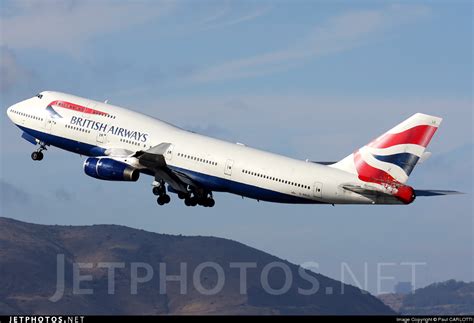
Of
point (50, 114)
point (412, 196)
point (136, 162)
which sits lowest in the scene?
point (412, 196)

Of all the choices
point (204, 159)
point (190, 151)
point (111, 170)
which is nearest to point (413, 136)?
point (204, 159)

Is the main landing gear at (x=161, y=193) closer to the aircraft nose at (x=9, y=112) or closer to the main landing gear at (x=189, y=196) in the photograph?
the main landing gear at (x=189, y=196)

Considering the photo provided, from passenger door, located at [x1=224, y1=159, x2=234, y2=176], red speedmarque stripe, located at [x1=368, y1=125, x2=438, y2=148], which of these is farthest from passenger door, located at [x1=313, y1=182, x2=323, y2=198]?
passenger door, located at [x1=224, y1=159, x2=234, y2=176]

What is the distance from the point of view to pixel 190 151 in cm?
8931

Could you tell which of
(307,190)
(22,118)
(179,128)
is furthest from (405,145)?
(22,118)

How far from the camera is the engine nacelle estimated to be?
89.3 metres

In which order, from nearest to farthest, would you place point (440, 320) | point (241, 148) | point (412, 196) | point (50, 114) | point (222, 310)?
1. point (440, 320)
2. point (412, 196)
3. point (241, 148)
4. point (50, 114)
5. point (222, 310)

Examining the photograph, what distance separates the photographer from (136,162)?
89.6 metres

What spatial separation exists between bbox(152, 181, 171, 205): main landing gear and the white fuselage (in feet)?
9.96

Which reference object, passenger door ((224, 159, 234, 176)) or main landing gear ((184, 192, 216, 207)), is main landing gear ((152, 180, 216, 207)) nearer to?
main landing gear ((184, 192, 216, 207))

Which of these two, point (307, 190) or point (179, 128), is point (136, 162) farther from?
point (307, 190)

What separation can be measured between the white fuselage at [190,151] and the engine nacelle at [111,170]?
2.91ft

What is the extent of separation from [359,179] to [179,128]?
704 inches

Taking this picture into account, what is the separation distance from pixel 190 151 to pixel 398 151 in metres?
17.8
